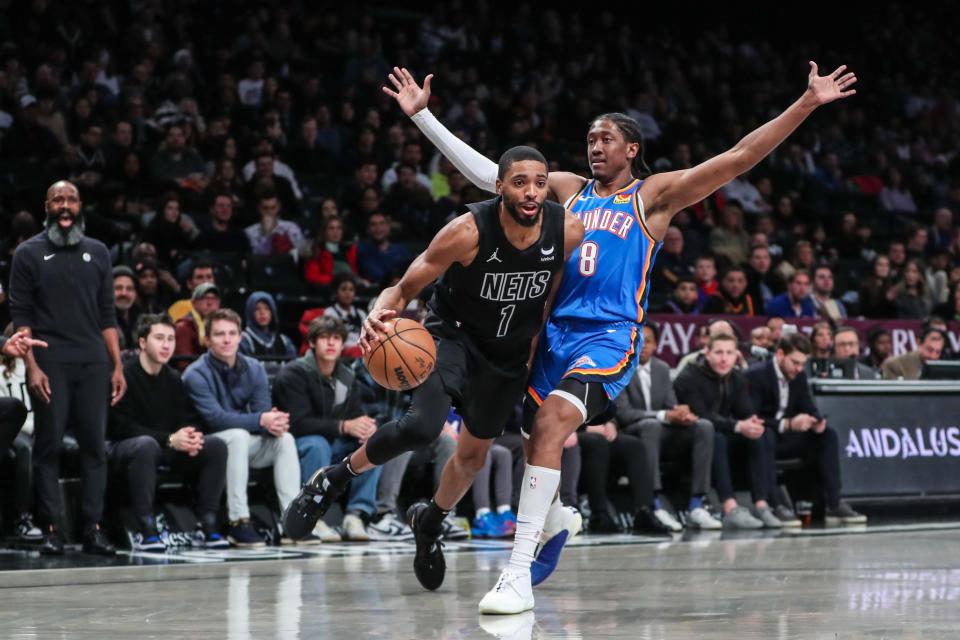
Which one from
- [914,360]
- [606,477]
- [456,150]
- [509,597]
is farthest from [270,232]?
[509,597]

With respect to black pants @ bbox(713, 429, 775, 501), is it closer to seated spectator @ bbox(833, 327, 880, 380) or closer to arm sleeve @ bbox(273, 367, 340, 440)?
seated spectator @ bbox(833, 327, 880, 380)

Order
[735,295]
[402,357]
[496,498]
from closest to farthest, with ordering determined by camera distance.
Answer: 1. [402,357]
2. [496,498]
3. [735,295]

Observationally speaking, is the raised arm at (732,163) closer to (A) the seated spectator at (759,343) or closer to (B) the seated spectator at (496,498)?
(B) the seated spectator at (496,498)

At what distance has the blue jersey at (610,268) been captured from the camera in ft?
19.8

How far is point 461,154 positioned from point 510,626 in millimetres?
2338

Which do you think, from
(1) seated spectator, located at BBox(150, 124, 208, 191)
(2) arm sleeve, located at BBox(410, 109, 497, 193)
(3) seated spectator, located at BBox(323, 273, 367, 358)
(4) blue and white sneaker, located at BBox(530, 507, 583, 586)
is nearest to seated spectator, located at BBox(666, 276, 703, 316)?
(3) seated spectator, located at BBox(323, 273, 367, 358)

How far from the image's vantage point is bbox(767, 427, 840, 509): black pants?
10734 mm

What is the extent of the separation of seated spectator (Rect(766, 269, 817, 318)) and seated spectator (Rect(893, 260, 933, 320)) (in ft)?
5.59

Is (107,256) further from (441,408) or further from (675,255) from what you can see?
(675,255)

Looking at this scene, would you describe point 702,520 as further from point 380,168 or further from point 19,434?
point 380,168

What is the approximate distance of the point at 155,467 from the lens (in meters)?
8.59

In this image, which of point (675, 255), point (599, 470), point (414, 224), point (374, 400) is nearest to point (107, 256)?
point (374, 400)

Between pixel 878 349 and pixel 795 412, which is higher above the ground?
pixel 878 349

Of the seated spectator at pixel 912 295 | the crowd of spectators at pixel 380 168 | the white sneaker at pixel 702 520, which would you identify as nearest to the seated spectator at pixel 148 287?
the crowd of spectators at pixel 380 168
